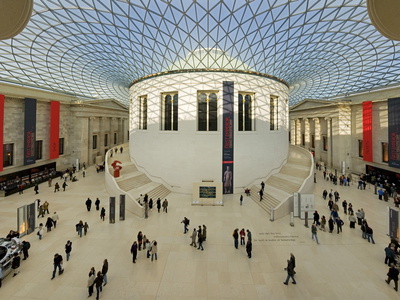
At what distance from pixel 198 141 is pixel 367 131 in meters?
27.2

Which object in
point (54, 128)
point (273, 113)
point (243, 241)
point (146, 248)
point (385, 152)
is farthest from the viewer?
point (54, 128)

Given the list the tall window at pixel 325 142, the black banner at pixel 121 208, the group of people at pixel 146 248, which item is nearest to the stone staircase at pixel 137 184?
the black banner at pixel 121 208

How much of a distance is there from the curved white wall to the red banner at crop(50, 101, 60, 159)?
16.2 m

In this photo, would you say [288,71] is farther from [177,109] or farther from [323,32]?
[177,109]

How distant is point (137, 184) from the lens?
2366 cm

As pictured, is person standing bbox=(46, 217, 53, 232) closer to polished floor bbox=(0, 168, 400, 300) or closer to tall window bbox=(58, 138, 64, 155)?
polished floor bbox=(0, 168, 400, 300)

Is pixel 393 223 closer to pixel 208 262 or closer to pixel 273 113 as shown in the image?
Answer: pixel 208 262

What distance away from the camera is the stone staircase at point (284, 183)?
64.9 feet

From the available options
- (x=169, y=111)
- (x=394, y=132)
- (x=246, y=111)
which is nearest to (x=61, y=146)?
(x=169, y=111)

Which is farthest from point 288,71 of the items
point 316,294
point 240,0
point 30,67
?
point 30,67

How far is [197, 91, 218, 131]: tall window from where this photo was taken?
24500 mm

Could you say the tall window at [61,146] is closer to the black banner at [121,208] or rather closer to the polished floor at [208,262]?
the polished floor at [208,262]

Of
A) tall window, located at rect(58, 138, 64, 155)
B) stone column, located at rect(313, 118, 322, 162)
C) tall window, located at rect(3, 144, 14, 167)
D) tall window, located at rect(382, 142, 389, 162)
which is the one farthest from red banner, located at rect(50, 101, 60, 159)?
stone column, located at rect(313, 118, 322, 162)

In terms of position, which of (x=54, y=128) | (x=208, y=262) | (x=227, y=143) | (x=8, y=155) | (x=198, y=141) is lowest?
(x=208, y=262)
